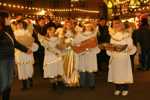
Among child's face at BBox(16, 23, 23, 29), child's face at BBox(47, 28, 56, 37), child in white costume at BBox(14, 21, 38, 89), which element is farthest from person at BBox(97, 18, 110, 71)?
child's face at BBox(16, 23, 23, 29)

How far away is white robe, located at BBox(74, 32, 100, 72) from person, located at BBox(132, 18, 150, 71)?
14.4 feet

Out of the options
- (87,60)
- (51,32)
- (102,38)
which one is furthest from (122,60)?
(102,38)

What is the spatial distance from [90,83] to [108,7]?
2111 centimetres

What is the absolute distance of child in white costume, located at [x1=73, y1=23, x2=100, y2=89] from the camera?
13.0 meters

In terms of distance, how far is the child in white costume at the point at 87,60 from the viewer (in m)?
13.0

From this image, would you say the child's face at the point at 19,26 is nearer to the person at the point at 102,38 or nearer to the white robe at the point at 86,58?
the white robe at the point at 86,58

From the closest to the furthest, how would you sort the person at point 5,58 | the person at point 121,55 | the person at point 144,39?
the person at point 5,58 < the person at point 121,55 < the person at point 144,39

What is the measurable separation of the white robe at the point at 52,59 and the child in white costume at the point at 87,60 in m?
0.50

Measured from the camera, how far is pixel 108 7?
112 feet

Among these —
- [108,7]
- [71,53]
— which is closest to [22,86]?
[71,53]

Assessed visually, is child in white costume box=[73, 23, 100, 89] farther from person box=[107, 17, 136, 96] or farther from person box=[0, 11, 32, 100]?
person box=[0, 11, 32, 100]

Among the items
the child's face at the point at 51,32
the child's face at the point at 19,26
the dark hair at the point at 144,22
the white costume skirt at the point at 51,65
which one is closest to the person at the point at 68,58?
the child's face at the point at 51,32

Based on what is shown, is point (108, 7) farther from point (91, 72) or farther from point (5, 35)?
point (5, 35)

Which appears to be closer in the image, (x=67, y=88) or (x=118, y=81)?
(x=118, y=81)
